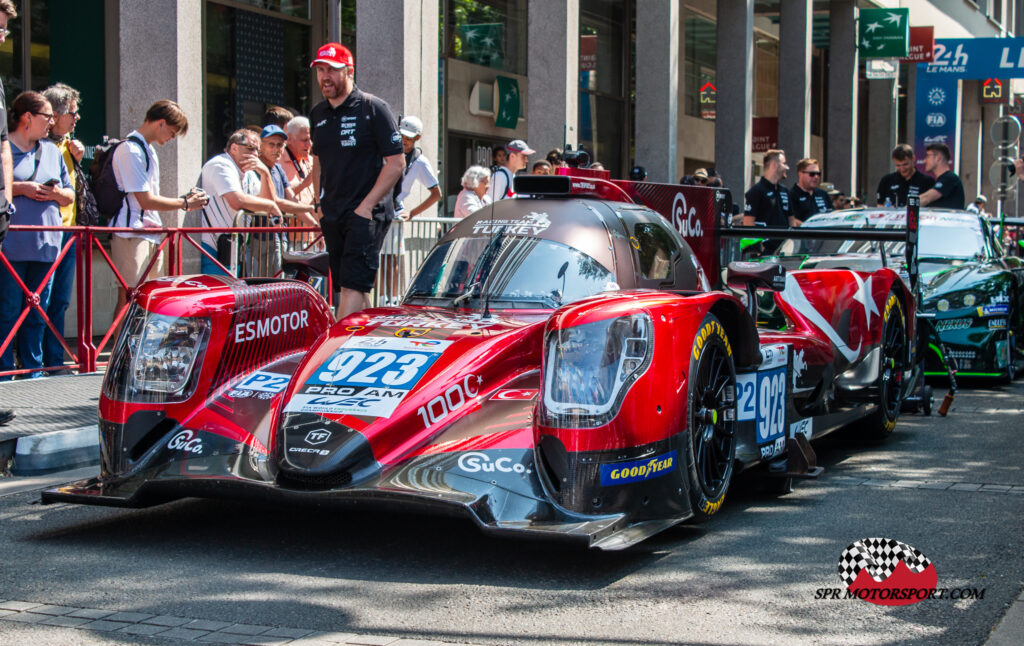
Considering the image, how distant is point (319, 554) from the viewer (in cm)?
485

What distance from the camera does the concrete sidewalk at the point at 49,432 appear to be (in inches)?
256

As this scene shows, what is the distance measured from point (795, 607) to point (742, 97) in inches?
812

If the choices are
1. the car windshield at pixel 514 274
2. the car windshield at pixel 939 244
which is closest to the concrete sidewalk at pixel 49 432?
the car windshield at pixel 514 274

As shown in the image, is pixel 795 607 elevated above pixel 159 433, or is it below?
below

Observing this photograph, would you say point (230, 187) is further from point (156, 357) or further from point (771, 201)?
point (771, 201)

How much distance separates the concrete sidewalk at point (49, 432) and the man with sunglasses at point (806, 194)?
29.1ft

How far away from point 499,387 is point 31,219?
502 cm

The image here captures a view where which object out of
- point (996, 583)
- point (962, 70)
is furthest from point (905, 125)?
point (996, 583)

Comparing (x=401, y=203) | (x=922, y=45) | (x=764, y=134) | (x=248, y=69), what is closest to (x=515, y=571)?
(x=401, y=203)

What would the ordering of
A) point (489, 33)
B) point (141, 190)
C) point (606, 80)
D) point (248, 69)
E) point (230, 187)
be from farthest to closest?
1. point (606, 80)
2. point (489, 33)
3. point (248, 69)
4. point (230, 187)
5. point (141, 190)

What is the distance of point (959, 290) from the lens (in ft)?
34.6

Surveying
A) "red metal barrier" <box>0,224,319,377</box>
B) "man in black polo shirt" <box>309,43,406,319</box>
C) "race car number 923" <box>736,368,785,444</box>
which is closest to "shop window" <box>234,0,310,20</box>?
"red metal barrier" <box>0,224,319,377</box>

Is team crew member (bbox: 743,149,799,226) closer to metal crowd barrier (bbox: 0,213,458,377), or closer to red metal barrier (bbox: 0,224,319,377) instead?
metal crowd barrier (bbox: 0,213,458,377)

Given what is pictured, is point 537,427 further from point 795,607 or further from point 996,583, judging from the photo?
point 996,583
